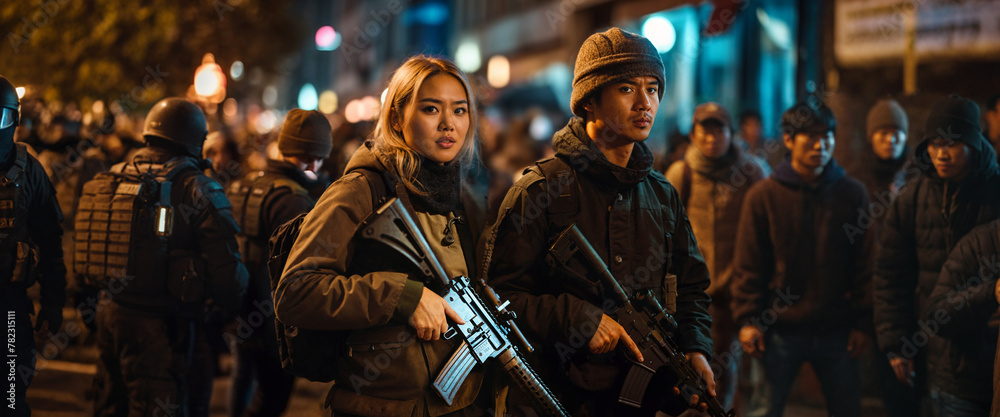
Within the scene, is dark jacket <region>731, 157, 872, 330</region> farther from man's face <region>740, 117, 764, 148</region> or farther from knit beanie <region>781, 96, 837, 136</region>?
man's face <region>740, 117, 764, 148</region>

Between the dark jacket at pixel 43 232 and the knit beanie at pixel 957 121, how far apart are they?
4.56 meters

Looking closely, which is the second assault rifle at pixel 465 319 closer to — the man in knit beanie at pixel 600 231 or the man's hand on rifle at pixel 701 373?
the man in knit beanie at pixel 600 231

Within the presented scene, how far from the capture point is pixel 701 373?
10.1ft

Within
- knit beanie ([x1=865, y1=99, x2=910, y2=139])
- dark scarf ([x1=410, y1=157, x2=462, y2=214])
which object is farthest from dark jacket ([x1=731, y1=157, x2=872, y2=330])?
dark scarf ([x1=410, y1=157, x2=462, y2=214])

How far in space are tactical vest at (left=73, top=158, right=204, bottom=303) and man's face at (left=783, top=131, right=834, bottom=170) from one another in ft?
11.7

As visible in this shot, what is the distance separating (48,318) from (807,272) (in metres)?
4.24

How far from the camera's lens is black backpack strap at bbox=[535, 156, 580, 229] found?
3.07 metres

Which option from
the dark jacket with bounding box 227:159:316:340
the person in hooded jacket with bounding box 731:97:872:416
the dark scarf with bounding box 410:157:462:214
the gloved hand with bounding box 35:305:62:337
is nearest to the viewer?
the dark scarf with bounding box 410:157:462:214

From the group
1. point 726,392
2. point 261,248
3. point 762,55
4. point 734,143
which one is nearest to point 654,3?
point 762,55

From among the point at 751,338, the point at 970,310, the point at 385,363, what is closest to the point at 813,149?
the point at 751,338

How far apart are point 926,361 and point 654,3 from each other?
10.1m

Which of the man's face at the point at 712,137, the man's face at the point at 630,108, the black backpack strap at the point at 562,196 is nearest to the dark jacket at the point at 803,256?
the man's face at the point at 712,137

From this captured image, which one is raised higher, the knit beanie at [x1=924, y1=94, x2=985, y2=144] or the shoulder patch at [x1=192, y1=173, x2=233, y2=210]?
the knit beanie at [x1=924, y1=94, x2=985, y2=144]

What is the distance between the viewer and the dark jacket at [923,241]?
4016mm
